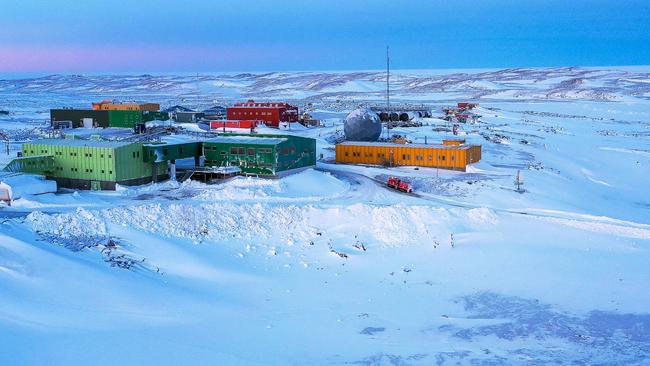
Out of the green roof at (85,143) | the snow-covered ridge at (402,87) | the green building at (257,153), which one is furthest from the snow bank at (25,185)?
the snow-covered ridge at (402,87)

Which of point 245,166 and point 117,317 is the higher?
point 245,166

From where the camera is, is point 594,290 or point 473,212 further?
point 473,212

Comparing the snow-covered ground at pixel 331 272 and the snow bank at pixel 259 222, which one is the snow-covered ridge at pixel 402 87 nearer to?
the snow-covered ground at pixel 331 272

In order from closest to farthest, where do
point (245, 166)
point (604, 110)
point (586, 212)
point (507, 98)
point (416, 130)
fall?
1. point (586, 212)
2. point (245, 166)
3. point (416, 130)
4. point (604, 110)
5. point (507, 98)

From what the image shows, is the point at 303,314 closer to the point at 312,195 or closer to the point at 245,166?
the point at 312,195

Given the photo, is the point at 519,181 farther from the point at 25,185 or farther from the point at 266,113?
the point at 266,113

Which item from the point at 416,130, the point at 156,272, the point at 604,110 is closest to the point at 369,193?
the point at 156,272
